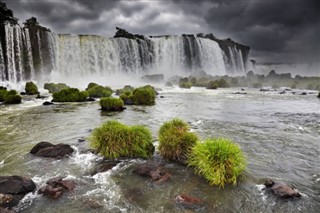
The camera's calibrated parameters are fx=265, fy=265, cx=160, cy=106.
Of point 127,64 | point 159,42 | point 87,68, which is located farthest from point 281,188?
point 159,42

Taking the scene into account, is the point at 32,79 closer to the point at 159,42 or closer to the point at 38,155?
the point at 159,42

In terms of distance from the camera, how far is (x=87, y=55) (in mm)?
72812

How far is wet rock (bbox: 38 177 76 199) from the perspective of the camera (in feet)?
24.6

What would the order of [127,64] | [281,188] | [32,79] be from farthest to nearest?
[127,64] → [32,79] → [281,188]

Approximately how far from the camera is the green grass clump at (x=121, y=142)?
1092cm

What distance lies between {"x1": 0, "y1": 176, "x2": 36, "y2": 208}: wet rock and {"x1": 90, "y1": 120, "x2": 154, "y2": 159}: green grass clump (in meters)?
3.58

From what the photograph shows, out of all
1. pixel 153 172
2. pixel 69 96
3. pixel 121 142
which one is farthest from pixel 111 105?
pixel 153 172

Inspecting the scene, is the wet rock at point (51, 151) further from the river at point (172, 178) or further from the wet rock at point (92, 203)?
the wet rock at point (92, 203)

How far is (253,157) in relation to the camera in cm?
1123

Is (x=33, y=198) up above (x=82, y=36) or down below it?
below

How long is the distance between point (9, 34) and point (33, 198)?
6051 centimetres

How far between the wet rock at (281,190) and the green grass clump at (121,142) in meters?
4.82

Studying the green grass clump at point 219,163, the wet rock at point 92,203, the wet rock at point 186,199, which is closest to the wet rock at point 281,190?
the green grass clump at point 219,163

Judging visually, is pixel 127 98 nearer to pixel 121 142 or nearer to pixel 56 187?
pixel 121 142
